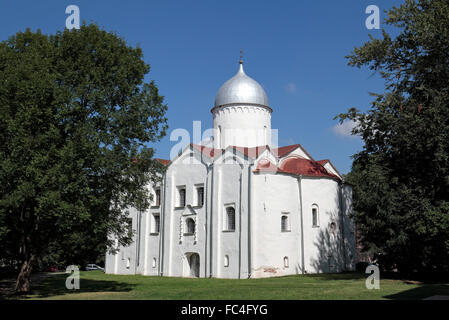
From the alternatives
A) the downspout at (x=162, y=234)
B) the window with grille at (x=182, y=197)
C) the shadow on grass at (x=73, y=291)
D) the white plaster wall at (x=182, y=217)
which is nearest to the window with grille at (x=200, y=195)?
the white plaster wall at (x=182, y=217)

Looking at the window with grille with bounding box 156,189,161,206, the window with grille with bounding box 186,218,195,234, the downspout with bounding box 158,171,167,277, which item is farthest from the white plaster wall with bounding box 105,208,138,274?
the window with grille with bounding box 186,218,195,234

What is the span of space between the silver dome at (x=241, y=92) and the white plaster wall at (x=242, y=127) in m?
0.54

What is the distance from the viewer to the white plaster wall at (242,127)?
3647 centimetres

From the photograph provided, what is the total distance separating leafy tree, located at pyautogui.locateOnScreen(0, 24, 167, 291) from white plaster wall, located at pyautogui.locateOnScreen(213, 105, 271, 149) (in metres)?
17.3

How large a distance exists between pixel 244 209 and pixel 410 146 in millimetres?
12421

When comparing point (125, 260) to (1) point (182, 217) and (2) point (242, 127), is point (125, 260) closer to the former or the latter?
(1) point (182, 217)

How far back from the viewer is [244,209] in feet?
99.6

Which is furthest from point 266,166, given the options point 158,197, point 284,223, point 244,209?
point 158,197

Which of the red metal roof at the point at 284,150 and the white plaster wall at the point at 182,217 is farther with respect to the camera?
the red metal roof at the point at 284,150

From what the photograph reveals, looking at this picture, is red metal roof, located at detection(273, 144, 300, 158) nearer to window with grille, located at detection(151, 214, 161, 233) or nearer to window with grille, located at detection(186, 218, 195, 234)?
window with grille, located at detection(186, 218, 195, 234)

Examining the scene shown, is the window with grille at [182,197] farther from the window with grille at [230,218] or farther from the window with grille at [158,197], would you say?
the window with grille at [230,218]

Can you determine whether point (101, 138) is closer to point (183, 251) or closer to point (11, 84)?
point (11, 84)

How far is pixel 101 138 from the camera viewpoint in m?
17.0

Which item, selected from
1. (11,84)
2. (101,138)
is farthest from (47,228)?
(11,84)
